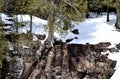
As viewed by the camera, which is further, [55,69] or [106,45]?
[106,45]

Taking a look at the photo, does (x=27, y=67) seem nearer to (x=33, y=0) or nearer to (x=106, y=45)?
(x=33, y=0)

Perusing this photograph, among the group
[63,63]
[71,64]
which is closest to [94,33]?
[71,64]

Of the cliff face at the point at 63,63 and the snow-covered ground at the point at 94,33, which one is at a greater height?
the snow-covered ground at the point at 94,33

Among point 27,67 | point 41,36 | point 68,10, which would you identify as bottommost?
point 27,67

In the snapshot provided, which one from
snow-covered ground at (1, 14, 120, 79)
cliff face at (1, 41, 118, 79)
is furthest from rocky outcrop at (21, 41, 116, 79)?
snow-covered ground at (1, 14, 120, 79)

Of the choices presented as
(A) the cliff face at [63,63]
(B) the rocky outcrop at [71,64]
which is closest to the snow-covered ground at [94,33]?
(A) the cliff face at [63,63]

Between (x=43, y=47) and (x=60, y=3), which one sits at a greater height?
(x=60, y=3)

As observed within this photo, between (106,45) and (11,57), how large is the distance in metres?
8.10

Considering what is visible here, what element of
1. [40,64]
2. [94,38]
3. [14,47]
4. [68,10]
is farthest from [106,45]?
[14,47]

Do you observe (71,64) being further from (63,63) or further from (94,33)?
(94,33)

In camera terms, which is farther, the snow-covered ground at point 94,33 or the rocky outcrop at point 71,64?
the snow-covered ground at point 94,33

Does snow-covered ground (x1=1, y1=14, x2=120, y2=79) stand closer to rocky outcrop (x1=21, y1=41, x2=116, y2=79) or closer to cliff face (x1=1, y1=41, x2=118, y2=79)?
cliff face (x1=1, y1=41, x2=118, y2=79)

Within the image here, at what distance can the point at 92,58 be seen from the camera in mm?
23359

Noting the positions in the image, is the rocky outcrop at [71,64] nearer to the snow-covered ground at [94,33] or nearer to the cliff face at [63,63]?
the cliff face at [63,63]
